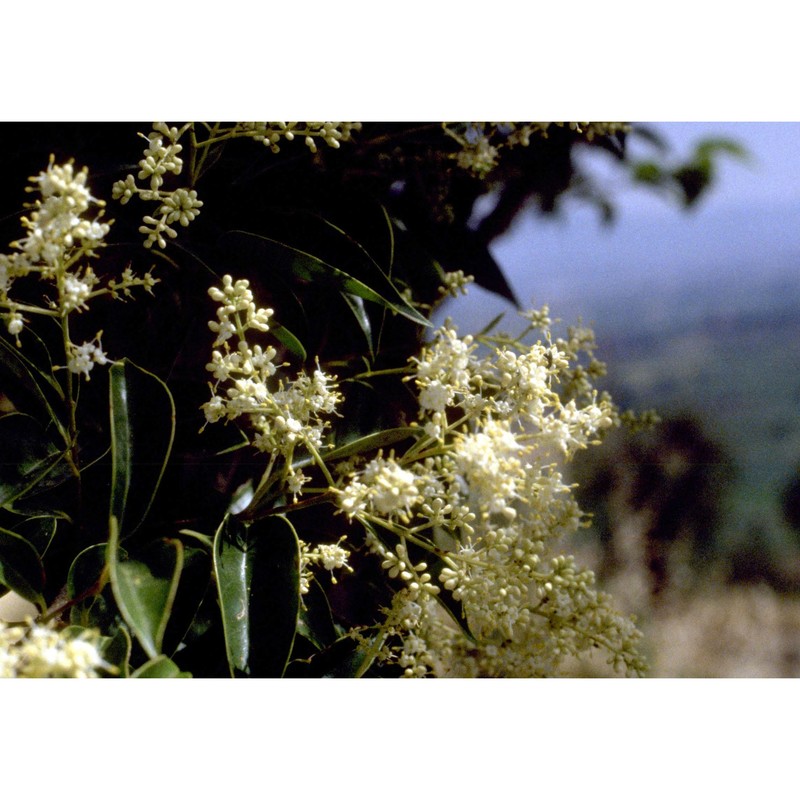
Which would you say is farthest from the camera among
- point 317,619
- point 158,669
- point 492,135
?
point 492,135

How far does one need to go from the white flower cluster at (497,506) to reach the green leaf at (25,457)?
35 cm

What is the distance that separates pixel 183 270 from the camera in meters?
1.03

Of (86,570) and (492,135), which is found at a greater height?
(492,135)

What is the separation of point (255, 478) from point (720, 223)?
74 cm

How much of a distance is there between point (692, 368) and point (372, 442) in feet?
1.66

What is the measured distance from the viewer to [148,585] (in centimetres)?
83

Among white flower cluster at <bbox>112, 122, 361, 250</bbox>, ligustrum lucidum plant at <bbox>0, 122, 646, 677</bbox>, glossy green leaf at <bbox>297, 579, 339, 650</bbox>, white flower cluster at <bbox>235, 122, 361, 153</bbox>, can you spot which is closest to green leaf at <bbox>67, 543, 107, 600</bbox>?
ligustrum lucidum plant at <bbox>0, 122, 646, 677</bbox>

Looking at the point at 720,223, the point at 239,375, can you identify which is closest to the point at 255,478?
the point at 239,375

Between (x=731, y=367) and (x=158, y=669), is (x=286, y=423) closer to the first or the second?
(x=158, y=669)

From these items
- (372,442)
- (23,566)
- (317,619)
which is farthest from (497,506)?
(23,566)

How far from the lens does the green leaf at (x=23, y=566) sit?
2.89ft
